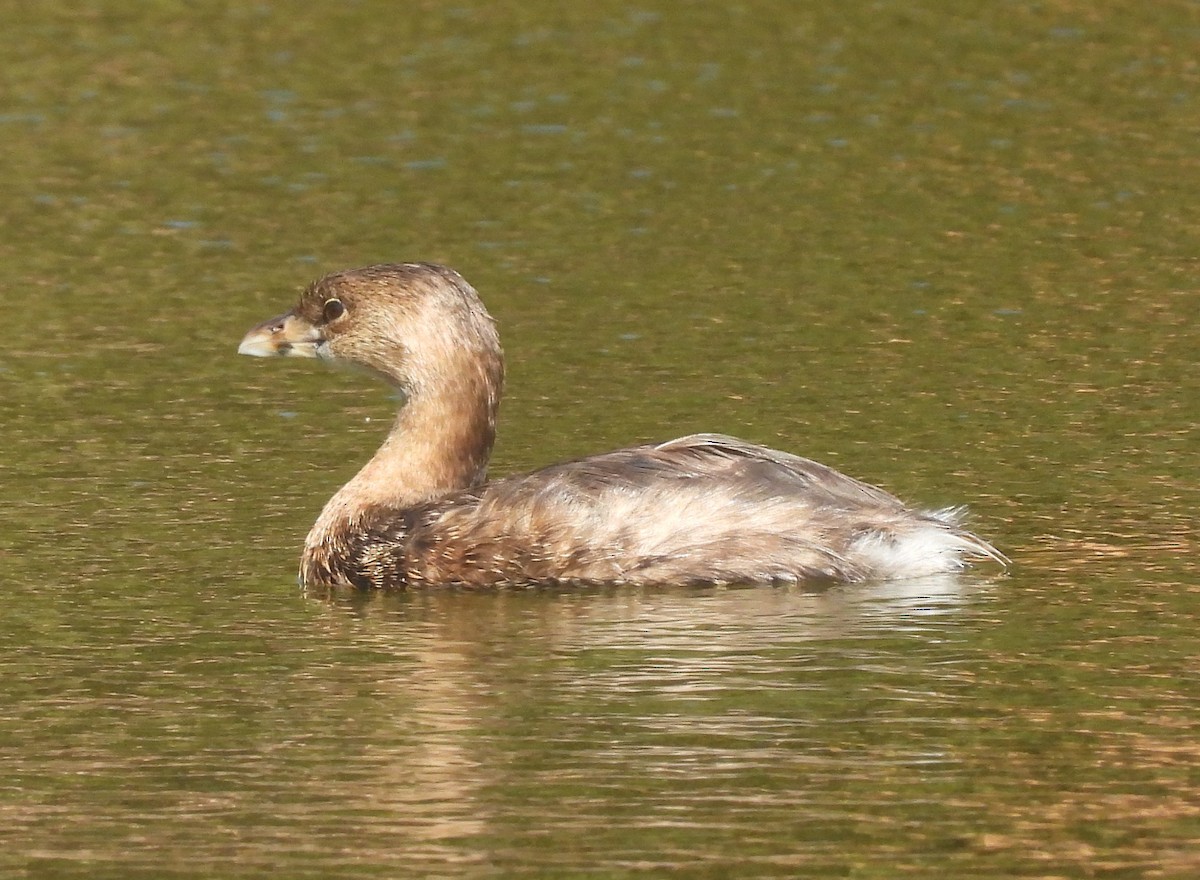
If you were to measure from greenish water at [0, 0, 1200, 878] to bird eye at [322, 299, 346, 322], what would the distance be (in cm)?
83

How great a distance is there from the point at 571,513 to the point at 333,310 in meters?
1.62

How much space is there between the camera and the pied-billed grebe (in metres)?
10.2

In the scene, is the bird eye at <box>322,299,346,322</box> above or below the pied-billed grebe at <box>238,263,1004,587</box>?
above

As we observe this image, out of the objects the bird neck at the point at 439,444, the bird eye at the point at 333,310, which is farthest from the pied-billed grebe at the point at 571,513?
the bird eye at the point at 333,310

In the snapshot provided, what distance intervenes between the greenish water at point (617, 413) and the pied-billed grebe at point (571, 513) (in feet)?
0.53

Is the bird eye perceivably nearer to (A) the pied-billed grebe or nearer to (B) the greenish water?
(A) the pied-billed grebe

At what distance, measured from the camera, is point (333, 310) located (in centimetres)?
1131

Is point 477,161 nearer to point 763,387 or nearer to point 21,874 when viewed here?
point 763,387

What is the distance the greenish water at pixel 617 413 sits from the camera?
7.57 meters

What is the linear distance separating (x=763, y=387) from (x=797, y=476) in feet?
10.1

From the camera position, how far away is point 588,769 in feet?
25.6

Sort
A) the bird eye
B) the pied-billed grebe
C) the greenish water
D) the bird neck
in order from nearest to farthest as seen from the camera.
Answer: the greenish water, the pied-billed grebe, the bird neck, the bird eye

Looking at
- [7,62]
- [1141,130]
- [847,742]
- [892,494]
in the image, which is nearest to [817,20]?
[1141,130]

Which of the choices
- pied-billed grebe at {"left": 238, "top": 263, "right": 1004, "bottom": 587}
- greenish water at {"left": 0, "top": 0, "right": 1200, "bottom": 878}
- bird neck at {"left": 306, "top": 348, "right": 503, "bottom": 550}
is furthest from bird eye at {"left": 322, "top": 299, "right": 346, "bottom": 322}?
greenish water at {"left": 0, "top": 0, "right": 1200, "bottom": 878}
